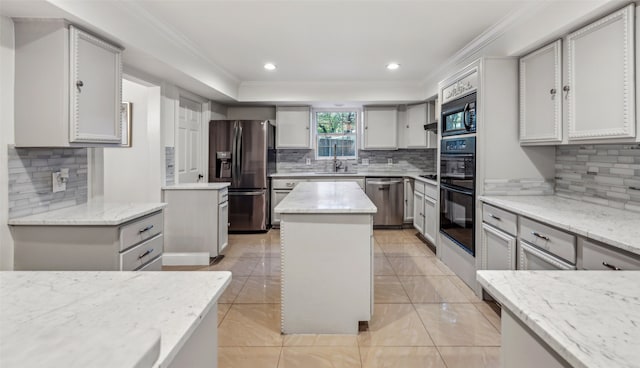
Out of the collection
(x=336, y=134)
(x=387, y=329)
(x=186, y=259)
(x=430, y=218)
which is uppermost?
(x=336, y=134)

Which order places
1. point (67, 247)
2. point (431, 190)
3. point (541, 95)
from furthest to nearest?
point (431, 190)
point (541, 95)
point (67, 247)

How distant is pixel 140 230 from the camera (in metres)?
2.23

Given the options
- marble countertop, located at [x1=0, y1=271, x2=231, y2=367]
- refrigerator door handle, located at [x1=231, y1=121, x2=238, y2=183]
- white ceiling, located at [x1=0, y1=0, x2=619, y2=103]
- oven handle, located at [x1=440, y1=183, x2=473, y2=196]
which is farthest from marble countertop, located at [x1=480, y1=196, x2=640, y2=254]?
refrigerator door handle, located at [x1=231, y1=121, x2=238, y2=183]

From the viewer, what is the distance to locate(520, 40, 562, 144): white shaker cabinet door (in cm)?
239

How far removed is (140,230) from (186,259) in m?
1.71

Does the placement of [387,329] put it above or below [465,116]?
below

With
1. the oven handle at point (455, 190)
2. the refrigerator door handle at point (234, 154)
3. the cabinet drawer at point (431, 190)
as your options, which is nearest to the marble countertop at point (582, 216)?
the oven handle at point (455, 190)

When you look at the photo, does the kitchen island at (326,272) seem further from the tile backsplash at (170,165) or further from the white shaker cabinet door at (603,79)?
the tile backsplash at (170,165)

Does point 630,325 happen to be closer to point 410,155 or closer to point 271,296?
point 271,296

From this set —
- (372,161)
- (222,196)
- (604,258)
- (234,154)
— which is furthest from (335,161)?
(604,258)

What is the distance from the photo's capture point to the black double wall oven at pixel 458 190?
9.89 ft

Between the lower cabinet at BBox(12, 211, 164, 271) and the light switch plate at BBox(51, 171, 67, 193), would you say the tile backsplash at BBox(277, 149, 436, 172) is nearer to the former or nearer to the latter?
the light switch plate at BBox(51, 171, 67, 193)

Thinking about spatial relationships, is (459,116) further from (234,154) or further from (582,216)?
(234,154)

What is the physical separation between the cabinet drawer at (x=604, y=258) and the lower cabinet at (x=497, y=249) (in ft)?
2.24
